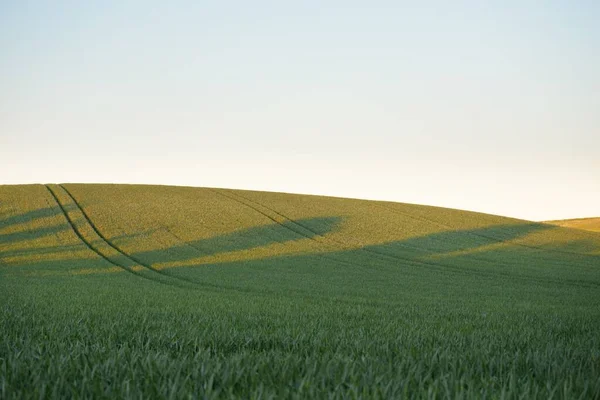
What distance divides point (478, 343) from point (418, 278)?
27.7 metres

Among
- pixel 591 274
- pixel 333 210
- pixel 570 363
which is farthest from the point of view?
pixel 333 210

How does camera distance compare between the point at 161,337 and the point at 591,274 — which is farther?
the point at 591,274

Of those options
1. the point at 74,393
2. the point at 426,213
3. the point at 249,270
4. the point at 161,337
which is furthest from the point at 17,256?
the point at 426,213

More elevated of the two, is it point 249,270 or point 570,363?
point 570,363

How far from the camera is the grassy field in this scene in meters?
3.93

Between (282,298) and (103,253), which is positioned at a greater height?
(282,298)

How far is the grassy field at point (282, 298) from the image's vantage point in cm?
393

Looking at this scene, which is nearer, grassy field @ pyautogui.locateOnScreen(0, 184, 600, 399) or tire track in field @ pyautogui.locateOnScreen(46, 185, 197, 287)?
grassy field @ pyautogui.locateOnScreen(0, 184, 600, 399)

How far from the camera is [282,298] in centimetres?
2153

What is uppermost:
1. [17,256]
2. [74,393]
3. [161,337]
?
[74,393]

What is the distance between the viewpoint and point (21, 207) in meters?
52.6

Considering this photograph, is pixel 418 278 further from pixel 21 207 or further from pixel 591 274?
pixel 21 207

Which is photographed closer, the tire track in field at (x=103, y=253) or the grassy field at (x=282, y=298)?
the grassy field at (x=282, y=298)

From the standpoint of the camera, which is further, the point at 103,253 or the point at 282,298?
the point at 103,253
